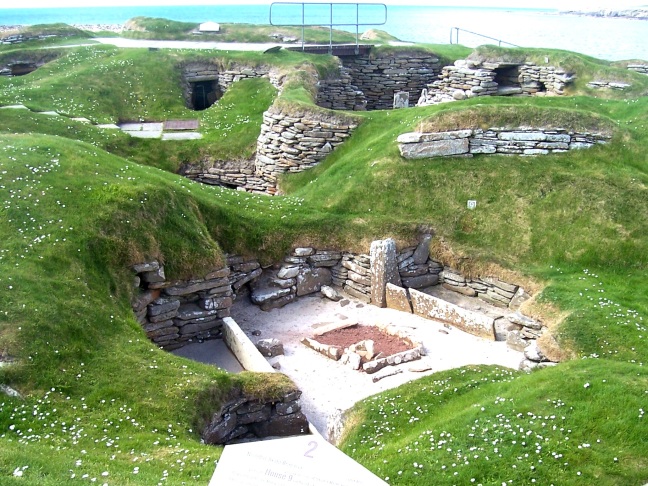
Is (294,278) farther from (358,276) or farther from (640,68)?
(640,68)

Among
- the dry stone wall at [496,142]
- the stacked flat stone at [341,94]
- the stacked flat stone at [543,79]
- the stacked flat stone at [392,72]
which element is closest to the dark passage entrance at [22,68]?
the stacked flat stone at [341,94]

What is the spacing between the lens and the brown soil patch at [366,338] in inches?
719

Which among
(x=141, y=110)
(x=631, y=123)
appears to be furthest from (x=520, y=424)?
(x=141, y=110)

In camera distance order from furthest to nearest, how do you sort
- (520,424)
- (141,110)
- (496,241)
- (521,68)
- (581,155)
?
(521,68), (141,110), (581,155), (496,241), (520,424)

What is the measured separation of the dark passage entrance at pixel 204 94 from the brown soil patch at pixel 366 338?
19347 mm

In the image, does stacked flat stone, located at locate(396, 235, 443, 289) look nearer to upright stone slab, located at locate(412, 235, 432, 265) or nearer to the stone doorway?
upright stone slab, located at locate(412, 235, 432, 265)

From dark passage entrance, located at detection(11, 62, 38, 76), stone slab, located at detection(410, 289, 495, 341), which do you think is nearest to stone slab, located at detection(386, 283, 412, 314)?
stone slab, located at detection(410, 289, 495, 341)

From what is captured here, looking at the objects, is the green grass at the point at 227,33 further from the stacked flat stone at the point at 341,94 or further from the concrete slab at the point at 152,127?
the concrete slab at the point at 152,127

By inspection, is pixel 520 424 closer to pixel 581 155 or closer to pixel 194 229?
pixel 194 229

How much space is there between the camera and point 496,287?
20031mm

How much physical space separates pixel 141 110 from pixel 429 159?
48.9 feet

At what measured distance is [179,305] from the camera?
60.1 feet

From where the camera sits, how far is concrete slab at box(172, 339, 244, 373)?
57.8 ft

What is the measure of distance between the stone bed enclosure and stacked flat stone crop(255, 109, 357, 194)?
20.8 feet
